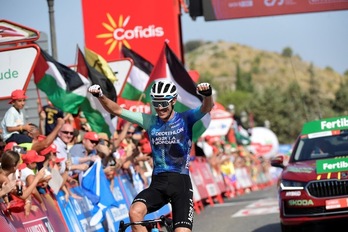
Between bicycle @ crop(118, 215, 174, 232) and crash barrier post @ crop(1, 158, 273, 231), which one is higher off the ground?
bicycle @ crop(118, 215, 174, 232)

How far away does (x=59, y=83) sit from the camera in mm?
16328

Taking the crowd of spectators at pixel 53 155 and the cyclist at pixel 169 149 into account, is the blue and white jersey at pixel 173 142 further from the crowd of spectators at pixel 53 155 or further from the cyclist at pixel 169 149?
the crowd of spectators at pixel 53 155

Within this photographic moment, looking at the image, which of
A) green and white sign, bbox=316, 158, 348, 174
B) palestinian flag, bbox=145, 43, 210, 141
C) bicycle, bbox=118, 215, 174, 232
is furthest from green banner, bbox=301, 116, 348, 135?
bicycle, bbox=118, 215, 174, 232

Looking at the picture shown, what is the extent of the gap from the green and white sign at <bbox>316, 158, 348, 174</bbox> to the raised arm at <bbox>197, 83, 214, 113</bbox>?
179 inches

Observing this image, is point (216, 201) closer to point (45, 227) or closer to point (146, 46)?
point (146, 46)

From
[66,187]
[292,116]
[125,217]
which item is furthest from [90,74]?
[292,116]

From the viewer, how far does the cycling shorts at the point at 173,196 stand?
31.0 feet

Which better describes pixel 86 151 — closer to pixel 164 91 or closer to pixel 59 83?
pixel 59 83

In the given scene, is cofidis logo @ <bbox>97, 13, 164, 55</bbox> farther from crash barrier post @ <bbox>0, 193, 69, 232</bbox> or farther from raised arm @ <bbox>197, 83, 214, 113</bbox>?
raised arm @ <bbox>197, 83, 214, 113</bbox>

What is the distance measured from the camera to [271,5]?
25.0 metres

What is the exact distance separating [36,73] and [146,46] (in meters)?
10.7

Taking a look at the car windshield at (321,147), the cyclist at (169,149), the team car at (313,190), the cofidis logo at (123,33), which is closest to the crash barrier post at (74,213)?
the cyclist at (169,149)

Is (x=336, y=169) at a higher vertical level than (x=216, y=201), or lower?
higher

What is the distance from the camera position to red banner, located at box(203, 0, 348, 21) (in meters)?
24.8
